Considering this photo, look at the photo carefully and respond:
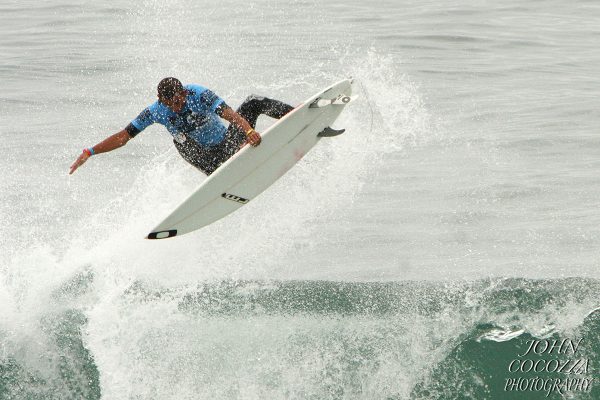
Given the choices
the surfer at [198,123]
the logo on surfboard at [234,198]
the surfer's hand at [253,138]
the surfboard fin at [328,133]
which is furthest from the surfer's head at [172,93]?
the surfboard fin at [328,133]

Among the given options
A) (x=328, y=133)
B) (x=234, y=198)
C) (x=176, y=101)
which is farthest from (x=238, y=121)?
(x=328, y=133)

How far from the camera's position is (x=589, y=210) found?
40.6 feet

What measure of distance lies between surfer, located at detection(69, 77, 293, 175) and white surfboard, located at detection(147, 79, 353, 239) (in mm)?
247

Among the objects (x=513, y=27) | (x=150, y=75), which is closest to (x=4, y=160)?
(x=150, y=75)

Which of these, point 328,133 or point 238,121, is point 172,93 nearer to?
point 238,121

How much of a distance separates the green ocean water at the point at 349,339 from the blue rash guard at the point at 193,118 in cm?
200

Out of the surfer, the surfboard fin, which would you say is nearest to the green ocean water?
the surfer

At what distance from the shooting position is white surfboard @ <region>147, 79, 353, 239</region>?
925cm

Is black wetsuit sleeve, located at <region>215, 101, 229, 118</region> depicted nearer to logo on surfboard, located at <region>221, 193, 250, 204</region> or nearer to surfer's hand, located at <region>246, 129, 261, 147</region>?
surfer's hand, located at <region>246, 129, 261, 147</region>

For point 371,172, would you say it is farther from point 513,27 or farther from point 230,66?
point 513,27

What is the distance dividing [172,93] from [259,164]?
1223 mm

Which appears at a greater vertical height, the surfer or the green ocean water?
the surfer

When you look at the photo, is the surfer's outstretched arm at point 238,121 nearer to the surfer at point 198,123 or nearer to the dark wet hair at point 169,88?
the surfer at point 198,123

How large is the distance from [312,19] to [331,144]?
498 inches
